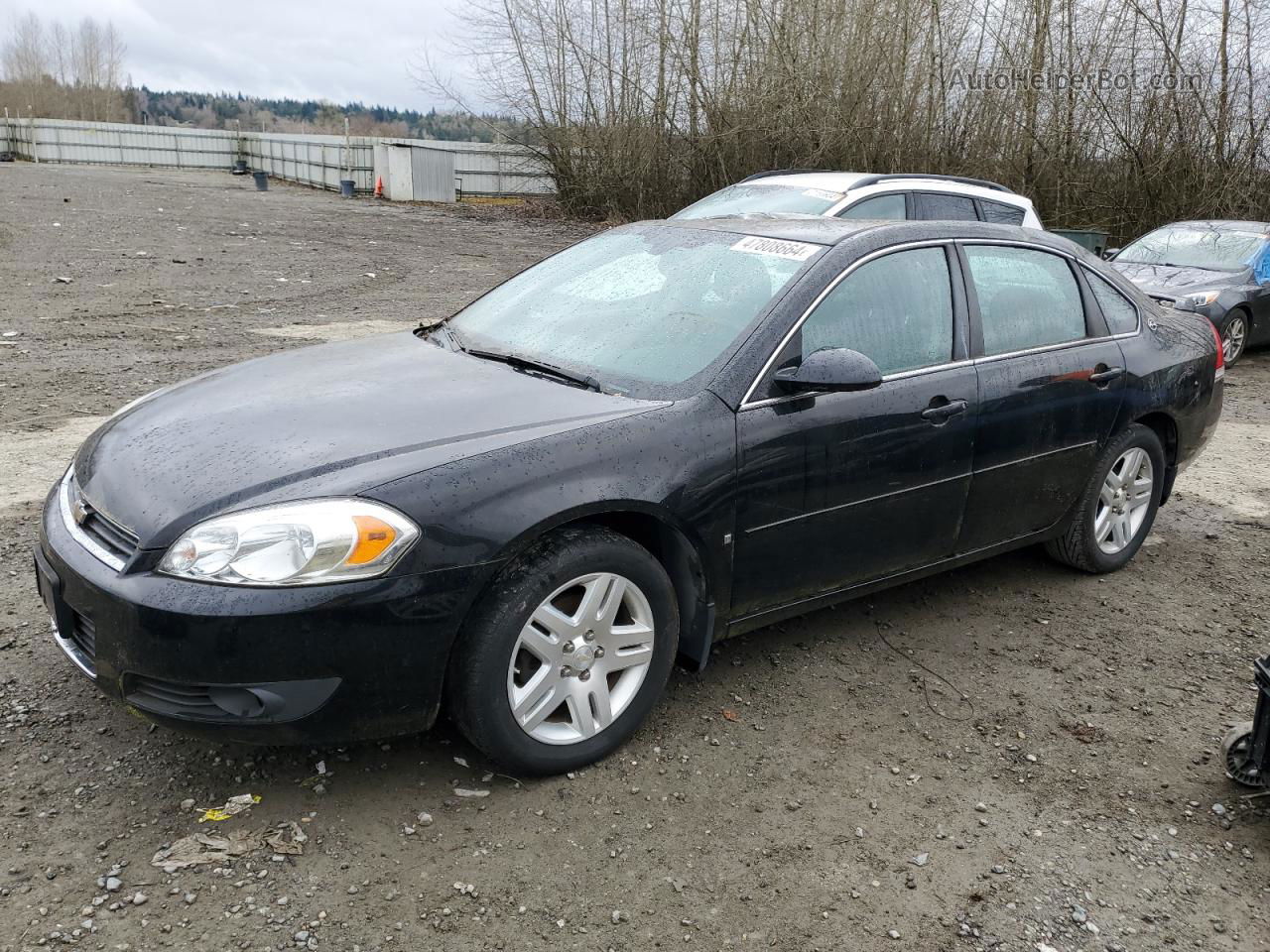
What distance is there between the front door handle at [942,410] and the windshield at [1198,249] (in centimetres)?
927

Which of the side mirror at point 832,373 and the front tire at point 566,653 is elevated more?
the side mirror at point 832,373

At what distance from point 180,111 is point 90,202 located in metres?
94.7

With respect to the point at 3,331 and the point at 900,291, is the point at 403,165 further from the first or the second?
the point at 900,291

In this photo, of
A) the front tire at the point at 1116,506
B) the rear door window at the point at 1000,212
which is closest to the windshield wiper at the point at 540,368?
the front tire at the point at 1116,506

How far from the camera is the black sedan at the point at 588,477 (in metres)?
2.75

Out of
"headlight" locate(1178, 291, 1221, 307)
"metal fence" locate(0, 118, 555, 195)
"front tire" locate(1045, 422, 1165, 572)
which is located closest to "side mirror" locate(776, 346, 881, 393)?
"front tire" locate(1045, 422, 1165, 572)

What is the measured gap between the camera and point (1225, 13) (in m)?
17.2

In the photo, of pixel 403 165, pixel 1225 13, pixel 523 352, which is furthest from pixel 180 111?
pixel 523 352

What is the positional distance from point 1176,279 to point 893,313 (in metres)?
8.94

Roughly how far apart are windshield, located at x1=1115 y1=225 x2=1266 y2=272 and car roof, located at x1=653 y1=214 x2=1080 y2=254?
845 cm

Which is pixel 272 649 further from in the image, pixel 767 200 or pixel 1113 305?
pixel 767 200

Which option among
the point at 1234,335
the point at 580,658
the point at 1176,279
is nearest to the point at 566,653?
the point at 580,658

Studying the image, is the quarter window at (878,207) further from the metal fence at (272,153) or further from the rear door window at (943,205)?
the metal fence at (272,153)

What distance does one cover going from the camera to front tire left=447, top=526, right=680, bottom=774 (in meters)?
2.95
